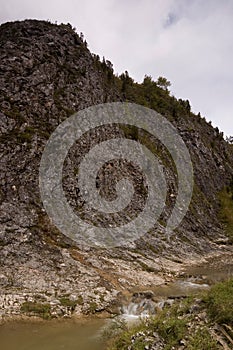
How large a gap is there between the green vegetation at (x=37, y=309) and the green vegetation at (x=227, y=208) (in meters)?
33.7

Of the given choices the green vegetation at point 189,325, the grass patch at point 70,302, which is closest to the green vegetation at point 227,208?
the grass patch at point 70,302

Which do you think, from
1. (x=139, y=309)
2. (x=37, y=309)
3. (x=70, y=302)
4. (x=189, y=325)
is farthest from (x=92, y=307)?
(x=189, y=325)

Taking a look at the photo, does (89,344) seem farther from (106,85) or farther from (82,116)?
(106,85)

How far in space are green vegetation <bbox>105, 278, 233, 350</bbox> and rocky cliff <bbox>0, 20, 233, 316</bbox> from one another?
7266 millimetres

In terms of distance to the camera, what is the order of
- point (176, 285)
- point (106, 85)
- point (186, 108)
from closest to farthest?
point (176, 285), point (106, 85), point (186, 108)

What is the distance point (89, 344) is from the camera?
46.0 feet

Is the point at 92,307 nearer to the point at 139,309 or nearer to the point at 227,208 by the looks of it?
the point at 139,309

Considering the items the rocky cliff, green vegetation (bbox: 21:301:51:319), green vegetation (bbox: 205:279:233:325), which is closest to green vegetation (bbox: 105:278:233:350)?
green vegetation (bbox: 205:279:233:325)

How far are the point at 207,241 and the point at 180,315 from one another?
105ft

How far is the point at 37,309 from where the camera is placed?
1755cm

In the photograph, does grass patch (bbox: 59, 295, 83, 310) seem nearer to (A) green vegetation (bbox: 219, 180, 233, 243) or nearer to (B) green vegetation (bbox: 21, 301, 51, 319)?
(B) green vegetation (bbox: 21, 301, 51, 319)

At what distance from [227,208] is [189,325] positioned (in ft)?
158

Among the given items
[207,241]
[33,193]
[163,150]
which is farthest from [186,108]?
[33,193]

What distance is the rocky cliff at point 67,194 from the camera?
20562mm
